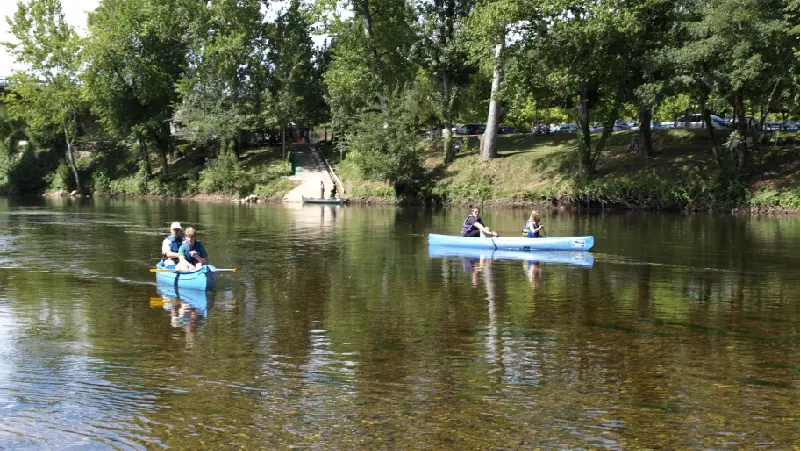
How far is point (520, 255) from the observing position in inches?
1105

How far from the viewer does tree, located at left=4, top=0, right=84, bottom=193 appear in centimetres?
7188

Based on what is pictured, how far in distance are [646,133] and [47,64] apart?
5011 cm

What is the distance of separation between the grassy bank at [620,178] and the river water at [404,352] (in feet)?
75.2

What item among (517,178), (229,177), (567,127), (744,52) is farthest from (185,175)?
(744,52)

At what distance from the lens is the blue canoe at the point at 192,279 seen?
19.7m

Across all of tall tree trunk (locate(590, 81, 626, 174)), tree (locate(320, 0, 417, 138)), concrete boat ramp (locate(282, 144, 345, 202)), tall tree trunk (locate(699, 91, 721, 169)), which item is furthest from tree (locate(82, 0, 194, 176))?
tall tree trunk (locate(699, 91, 721, 169))

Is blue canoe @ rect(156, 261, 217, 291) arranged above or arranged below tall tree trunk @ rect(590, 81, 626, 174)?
below

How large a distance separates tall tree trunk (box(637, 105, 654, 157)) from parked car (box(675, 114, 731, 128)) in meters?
6.26

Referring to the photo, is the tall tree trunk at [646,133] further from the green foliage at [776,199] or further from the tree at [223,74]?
the tree at [223,74]

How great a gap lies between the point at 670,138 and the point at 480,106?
16238mm

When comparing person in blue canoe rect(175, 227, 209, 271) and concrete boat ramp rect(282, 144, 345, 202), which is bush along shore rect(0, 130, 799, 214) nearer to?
concrete boat ramp rect(282, 144, 345, 202)

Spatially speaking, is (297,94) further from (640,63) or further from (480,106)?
(640,63)

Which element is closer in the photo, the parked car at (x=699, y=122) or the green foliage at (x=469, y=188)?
the green foliage at (x=469, y=188)

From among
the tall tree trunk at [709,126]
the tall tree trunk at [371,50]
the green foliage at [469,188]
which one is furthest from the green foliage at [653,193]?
the tall tree trunk at [371,50]
